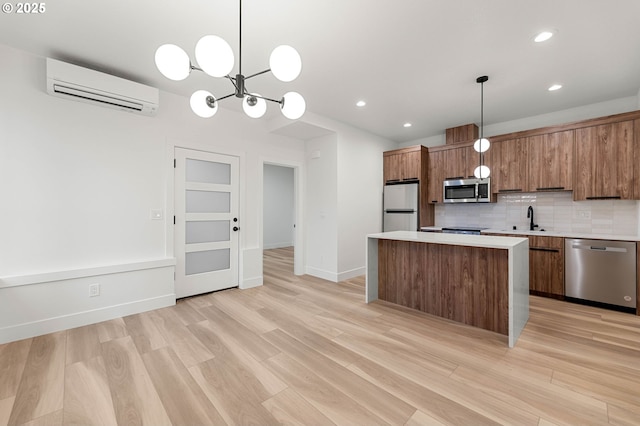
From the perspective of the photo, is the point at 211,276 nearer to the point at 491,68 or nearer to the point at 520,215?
the point at 491,68

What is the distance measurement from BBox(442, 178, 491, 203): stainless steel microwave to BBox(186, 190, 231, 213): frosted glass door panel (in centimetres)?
394

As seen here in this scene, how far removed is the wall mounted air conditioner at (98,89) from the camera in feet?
8.26

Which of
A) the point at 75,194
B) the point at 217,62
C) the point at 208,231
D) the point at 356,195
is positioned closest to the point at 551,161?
the point at 356,195

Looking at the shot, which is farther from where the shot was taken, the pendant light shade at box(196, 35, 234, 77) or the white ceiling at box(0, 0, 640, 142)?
the white ceiling at box(0, 0, 640, 142)

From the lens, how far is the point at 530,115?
4.29m

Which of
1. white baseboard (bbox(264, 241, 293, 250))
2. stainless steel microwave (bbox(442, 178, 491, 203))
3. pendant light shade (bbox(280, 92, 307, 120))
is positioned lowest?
white baseboard (bbox(264, 241, 293, 250))

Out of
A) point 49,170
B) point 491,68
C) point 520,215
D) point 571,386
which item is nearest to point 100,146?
point 49,170

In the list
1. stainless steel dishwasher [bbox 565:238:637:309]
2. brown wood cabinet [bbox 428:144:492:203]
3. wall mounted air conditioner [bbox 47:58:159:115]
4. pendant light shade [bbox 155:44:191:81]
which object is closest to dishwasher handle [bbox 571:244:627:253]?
stainless steel dishwasher [bbox 565:238:637:309]

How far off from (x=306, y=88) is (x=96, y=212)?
2.89 meters

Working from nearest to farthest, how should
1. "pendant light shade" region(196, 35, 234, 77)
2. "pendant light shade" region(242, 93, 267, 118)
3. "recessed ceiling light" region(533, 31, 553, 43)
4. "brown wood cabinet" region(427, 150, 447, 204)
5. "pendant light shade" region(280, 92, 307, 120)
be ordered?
"pendant light shade" region(196, 35, 234, 77), "pendant light shade" region(280, 92, 307, 120), "pendant light shade" region(242, 93, 267, 118), "recessed ceiling light" region(533, 31, 553, 43), "brown wood cabinet" region(427, 150, 447, 204)

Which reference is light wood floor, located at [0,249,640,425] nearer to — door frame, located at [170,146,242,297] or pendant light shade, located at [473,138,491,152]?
door frame, located at [170,146,242,297]

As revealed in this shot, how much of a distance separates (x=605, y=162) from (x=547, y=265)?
1554mm

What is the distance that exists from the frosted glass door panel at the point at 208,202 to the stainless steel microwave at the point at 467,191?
394cm

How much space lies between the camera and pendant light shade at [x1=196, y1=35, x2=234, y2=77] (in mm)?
1249
